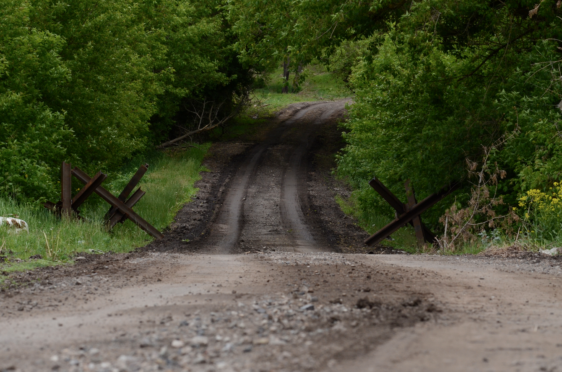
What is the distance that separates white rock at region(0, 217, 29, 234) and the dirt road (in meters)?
2.00

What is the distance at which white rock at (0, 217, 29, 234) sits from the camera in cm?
1104

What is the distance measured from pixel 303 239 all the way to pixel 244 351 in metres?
13.5

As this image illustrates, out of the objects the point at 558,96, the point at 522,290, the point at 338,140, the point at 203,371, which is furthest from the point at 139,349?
the point at 338,140

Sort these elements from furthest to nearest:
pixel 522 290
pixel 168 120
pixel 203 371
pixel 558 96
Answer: pixel 168 120 < pixel 558 96 < pixel 522 290 < pixel 203 371

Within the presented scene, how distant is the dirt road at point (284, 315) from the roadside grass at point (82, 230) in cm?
63

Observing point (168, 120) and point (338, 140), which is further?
point (338, 140)

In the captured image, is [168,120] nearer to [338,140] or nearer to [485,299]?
[338,140]

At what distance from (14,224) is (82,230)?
5.45ft

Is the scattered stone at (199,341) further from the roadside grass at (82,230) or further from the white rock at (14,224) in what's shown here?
the white rock at (14,224)

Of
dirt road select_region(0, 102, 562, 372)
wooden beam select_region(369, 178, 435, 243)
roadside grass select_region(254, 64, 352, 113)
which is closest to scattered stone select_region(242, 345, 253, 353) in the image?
dirt road select_region(0, 102, 562, 372)

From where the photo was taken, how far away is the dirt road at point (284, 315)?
3.93 meters

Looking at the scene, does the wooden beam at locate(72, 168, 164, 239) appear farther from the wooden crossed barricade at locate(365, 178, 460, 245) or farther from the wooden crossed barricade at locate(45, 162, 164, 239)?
the wooden crossed barricade at locate(365, 178, 460, 245)

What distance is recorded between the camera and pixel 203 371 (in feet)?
12.2

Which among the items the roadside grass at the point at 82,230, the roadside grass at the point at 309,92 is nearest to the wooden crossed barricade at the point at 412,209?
the roadside grass at the point at 82,230
